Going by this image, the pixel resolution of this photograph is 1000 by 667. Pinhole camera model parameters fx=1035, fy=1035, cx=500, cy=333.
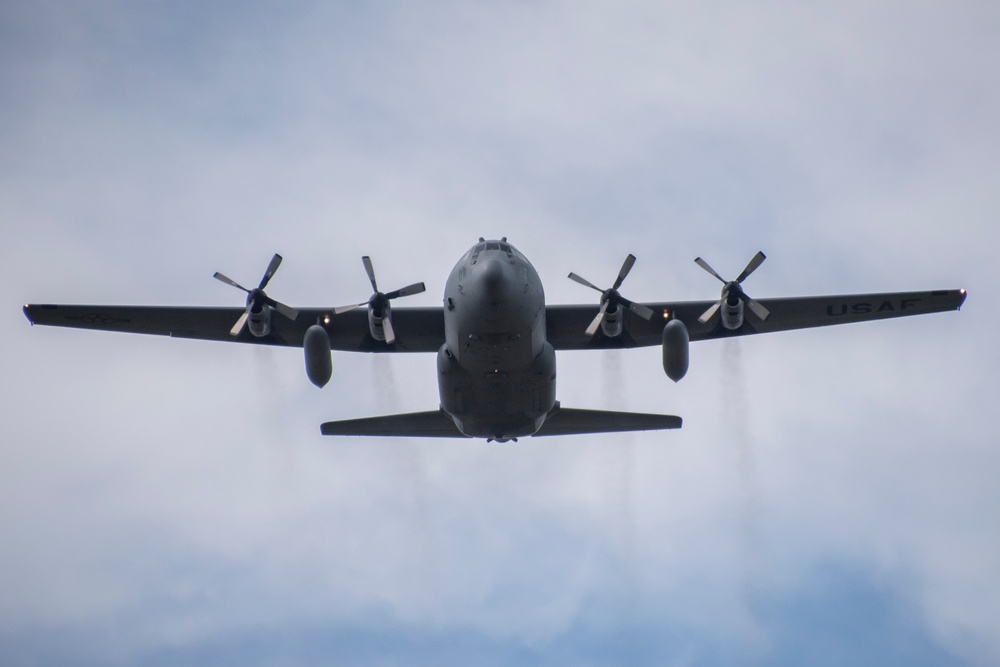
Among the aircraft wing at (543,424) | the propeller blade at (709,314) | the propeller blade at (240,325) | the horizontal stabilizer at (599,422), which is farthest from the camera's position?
the propeller blade at (709,314)

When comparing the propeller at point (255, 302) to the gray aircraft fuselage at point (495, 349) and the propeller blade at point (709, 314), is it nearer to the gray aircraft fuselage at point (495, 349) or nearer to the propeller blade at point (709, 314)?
the gray aircraft fuselage at point (495, 349)

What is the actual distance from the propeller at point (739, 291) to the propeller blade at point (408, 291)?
6521mm

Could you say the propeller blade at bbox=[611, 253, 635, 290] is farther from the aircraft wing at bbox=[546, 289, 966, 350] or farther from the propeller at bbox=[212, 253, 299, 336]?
the propeller at bbox=[212, 253, 299, 336]

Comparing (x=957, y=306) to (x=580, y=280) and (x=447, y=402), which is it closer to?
(x=580, y=280)

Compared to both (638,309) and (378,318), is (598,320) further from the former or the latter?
(378,318)

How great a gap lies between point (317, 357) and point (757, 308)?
10.1m

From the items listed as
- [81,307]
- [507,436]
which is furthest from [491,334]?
[81,307]

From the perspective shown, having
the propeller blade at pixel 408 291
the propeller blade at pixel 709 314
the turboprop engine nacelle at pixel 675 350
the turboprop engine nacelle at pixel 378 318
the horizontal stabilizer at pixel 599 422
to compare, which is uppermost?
the propeller blade at pixel 408 291

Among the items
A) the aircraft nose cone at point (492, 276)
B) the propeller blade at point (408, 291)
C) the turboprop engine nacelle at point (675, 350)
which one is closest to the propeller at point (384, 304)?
the propeller blade at point (408, 291)

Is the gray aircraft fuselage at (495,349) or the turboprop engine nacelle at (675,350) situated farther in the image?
the turboprop engine nacelle at (675,350)

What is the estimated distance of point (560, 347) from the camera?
26.6 m

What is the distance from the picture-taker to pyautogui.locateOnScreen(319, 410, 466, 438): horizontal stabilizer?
23925 mm

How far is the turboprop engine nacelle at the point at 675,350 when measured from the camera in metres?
21.9

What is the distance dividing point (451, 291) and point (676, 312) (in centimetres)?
635
